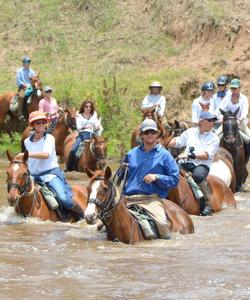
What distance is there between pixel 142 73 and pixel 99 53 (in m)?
2.58

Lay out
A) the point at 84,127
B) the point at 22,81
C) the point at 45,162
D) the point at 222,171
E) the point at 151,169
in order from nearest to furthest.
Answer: the point at 151,169 → the point at 45,162 → the point at 222,171 → the point at 84,127 → the point at 22,81

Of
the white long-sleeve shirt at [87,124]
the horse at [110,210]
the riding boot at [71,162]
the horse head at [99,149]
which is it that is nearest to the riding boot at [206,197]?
the horse at [110,210]

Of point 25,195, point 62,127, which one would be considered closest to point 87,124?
point 62,127

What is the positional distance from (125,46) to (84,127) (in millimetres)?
13201

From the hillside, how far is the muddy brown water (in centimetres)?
1389

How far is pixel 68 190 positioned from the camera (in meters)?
12.2

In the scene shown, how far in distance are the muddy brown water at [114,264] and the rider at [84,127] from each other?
681 centimetres

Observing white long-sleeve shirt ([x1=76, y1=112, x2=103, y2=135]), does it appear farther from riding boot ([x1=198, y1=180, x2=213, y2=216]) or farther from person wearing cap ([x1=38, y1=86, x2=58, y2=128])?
riding boot ([x1=198, y1=180, x2=213, y2=216])

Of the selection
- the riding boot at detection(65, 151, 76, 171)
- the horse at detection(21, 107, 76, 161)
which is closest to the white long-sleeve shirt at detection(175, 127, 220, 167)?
Answer: the riding boot at detection(65, 151, 76, 171)

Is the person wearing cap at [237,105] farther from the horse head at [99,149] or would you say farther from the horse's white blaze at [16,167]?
the horse's white blaze at [16,167]

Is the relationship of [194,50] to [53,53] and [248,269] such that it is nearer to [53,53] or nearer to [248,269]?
[53,53]

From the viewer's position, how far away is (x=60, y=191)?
39.0 feet

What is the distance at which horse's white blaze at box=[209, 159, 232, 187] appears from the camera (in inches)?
592

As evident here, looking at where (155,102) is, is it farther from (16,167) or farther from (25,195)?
(16,167)
